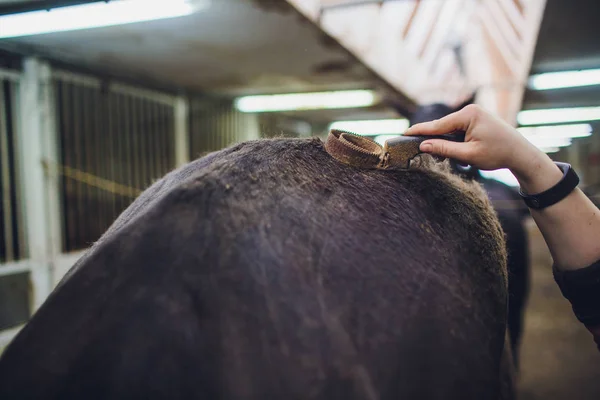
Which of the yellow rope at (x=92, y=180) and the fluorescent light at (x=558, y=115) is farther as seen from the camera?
the fluorescent light at (x=558, y=115)

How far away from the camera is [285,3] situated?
3.23m

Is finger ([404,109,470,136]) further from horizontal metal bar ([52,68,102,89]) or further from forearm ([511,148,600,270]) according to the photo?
horizontal metal bar ([52,68,102,89])

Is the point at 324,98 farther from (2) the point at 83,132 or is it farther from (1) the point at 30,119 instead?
(1) the point at 30,119

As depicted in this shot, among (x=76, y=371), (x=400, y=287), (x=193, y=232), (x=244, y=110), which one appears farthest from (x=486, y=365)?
(x=244, y=110)

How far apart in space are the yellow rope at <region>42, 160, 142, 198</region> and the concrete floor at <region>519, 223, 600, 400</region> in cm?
527

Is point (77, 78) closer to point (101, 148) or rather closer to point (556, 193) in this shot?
point (101, 148)

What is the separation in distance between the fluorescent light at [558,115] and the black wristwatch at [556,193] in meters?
8.68

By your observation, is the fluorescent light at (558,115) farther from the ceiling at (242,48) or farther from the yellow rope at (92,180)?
the yellow rope at (92,180)

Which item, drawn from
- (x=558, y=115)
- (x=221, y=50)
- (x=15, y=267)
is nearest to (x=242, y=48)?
(x=221, y=50)

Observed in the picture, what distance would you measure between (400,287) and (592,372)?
5179 millimetres

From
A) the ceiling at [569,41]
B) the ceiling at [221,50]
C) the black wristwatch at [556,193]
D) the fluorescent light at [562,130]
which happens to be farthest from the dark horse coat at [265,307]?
the fluorescent light at [562,130]

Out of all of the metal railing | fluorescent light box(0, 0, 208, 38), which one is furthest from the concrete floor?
the metal railing

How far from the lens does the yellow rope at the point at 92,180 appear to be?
15.4 ft

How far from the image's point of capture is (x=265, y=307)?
718 millimetres
